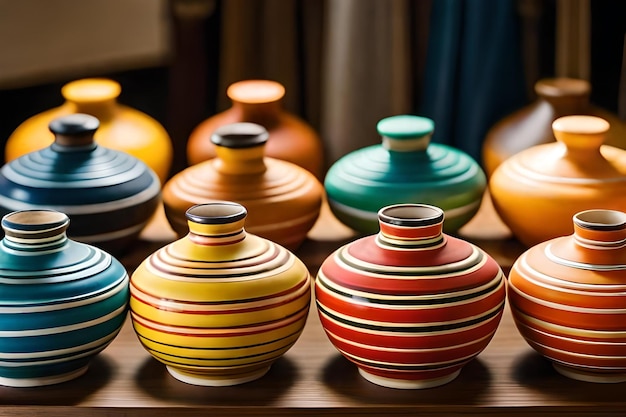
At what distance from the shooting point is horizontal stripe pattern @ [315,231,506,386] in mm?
1027

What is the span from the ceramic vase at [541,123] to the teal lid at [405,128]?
0.18 meters

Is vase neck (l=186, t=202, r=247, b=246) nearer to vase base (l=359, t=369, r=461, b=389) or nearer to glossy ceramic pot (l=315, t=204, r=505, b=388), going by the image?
glossy ceramic pot (l=315, t=204, r=505, b=388)

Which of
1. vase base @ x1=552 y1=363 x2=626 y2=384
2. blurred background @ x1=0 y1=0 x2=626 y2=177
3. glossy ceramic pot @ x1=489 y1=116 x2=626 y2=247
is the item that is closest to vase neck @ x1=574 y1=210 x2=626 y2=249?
vase base @ x1=552 y1=363 x2=626 y2=384

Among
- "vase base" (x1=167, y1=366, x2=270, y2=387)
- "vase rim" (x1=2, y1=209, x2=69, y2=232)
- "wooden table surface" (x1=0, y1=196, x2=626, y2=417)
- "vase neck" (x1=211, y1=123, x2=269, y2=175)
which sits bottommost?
"wooden table surface" (x1=0, y1=196, x2=626, y2=417)

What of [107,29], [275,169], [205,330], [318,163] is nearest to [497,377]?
[205,330]

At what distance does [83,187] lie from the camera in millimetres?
1317

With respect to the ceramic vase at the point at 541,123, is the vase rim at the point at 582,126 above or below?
above

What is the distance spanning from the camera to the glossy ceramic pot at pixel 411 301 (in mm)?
1027

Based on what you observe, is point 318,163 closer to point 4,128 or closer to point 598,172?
point 598,172

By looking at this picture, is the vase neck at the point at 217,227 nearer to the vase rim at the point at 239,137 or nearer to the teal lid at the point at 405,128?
the vase rim at the point at 239,137

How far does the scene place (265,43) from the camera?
6.03 ft

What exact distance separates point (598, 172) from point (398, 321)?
455mm

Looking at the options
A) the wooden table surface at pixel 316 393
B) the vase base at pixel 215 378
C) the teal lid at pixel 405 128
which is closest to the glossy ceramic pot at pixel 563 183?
the teal lid at pixel 405 128

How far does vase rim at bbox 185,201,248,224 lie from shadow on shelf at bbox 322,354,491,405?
0.19 meters
